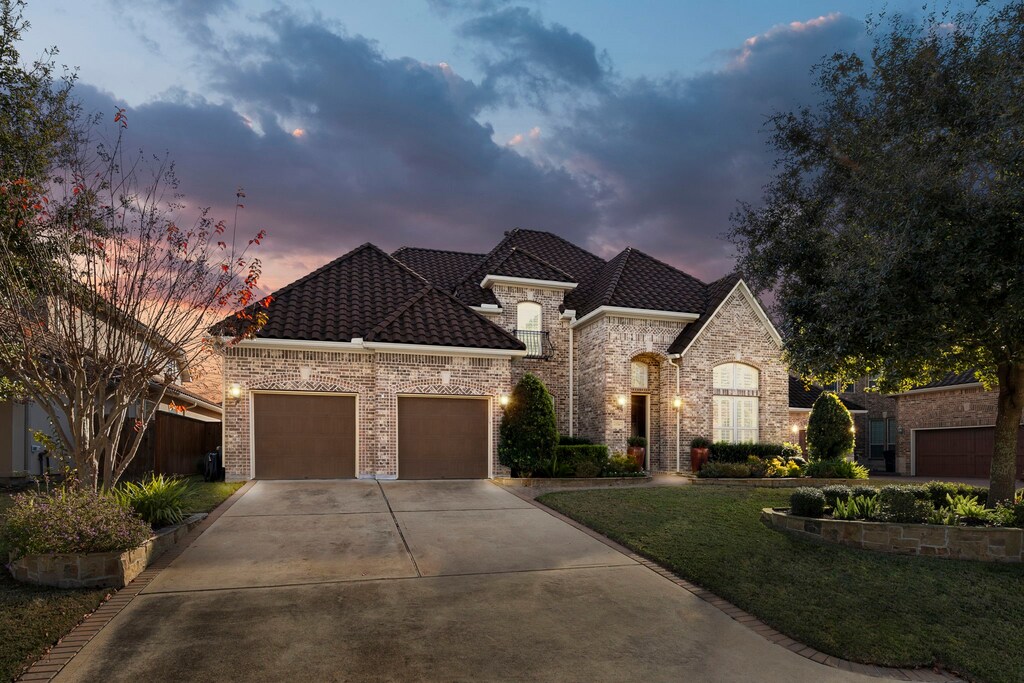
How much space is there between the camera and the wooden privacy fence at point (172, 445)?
16.3 meters

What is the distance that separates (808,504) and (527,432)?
335 inches

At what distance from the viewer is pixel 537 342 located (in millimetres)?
24359

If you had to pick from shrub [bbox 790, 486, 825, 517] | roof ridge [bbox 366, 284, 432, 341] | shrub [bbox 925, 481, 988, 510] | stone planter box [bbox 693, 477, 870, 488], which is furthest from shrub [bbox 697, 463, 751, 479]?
roof ridge [bbox 366, 284, 432, 341]

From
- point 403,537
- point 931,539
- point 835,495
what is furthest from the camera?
point 835,495

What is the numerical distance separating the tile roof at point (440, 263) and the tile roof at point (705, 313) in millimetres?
9146

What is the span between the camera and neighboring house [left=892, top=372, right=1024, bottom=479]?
24.0 meters

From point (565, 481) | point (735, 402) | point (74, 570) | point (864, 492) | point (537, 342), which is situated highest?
point (537, 342)

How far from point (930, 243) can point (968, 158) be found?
6.41 feet

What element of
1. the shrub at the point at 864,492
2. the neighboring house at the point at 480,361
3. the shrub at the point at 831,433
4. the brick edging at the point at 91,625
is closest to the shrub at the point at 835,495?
the shrub at the point at 864,492

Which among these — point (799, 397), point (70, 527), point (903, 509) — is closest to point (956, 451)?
point (799, 397)

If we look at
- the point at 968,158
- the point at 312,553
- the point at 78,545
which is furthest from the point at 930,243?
the point at 78,545

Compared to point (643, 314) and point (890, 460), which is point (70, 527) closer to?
point (643, 314)

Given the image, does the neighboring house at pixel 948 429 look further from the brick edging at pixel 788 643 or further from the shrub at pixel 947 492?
the brick edging at pixel 788 643

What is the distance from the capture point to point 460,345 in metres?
17.9
